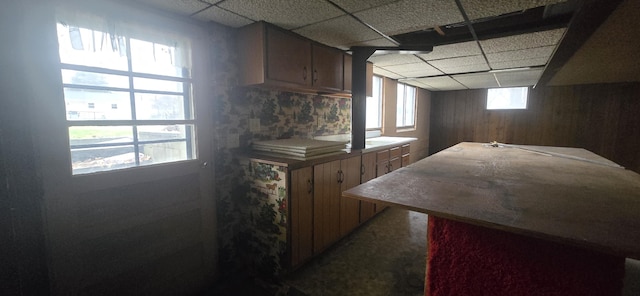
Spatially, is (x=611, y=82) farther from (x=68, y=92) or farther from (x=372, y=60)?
(x=68, y=92)

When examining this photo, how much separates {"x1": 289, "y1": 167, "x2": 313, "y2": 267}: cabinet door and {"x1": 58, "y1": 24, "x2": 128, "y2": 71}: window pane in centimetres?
130

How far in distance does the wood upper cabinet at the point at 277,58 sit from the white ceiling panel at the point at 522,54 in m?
2.14

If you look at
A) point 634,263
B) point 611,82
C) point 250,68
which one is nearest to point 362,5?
point 250,68

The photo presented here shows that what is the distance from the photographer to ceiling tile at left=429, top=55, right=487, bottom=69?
3252 mm

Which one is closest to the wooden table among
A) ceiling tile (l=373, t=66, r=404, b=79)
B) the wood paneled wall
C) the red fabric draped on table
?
the red fabric draped on table

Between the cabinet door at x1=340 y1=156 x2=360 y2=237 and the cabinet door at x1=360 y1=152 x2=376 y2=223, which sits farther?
the cabinet door at x1=360 y1=152 x2=376 y2=223

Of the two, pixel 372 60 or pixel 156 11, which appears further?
pixel 372 60

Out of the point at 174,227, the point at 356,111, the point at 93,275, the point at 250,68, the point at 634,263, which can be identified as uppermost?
the point at 250,68

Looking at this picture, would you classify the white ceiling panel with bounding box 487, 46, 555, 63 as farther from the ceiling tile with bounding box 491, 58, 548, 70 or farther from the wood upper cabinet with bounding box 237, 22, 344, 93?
the wood upper cabinet with bounding box 237, 22, 344, 93

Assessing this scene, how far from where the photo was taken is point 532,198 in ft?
3.94

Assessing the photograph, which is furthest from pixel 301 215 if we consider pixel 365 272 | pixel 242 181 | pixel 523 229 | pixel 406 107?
pixel 406 107

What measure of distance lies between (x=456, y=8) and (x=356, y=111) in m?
1.36

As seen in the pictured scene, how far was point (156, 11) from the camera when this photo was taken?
167 centimetres

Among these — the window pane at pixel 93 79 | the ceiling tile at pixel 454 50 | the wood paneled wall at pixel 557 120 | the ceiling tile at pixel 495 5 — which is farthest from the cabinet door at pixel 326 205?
the wood paneled wall at pixel 557 120
